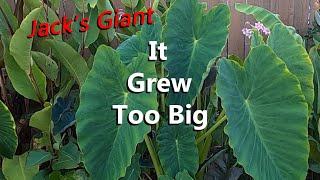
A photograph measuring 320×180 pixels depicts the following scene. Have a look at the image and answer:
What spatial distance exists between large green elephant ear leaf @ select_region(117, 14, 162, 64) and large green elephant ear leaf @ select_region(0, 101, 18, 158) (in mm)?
391

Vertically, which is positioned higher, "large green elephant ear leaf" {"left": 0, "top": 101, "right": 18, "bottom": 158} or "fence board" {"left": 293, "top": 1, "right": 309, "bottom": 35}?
"fence board" {"left": 293, "top": 1, "right": 309, "bottom": 35}

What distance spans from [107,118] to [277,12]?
1728 millimetres

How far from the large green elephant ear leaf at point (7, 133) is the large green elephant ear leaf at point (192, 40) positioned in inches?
19.1

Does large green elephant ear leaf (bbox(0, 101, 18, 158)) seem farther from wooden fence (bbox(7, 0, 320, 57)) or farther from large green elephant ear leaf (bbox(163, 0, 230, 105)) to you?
wooden fence (bbox(7, 0, 320, 57))

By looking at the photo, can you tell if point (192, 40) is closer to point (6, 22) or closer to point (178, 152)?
point (178, 152)

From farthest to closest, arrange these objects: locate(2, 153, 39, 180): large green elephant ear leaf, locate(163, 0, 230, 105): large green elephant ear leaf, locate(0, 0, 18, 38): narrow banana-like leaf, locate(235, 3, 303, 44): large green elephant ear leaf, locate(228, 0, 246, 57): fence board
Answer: locate(228, 0, 246, 57): fence board < locate(235, 3, 303, 44): large green elephant ear leaf < locate(0, 0, 18, 38): narrow banana-like leaf < locate(2, 153, 39, 180): large green elephant ear leaf < locate(163, 0, 230, 105): large green elephant ear leaf

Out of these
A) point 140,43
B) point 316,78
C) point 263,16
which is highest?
point 263,16

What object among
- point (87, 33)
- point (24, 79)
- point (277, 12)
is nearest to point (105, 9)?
point (87, 33)

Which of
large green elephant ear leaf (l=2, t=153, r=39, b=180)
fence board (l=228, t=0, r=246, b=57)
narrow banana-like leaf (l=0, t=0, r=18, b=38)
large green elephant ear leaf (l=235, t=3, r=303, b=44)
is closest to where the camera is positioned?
large green elephant ear leaf (l=2, t=153, r=39, b=180)

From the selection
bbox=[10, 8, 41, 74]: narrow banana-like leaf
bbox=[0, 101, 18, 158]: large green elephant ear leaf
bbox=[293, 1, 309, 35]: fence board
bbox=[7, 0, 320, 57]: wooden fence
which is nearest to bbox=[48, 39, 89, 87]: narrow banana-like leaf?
bbox=[10, 8, 41, 74]: narrow banana-like leaf

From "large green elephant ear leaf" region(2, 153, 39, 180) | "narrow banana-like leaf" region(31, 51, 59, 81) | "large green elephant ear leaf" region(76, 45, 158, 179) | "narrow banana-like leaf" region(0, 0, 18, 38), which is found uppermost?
"narrow banana-like leaf" region(0, 0, 18, 38)

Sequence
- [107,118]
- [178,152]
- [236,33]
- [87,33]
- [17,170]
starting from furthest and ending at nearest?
[236,33] → [87,33] → [17,170] → [178,152] → [107,118]

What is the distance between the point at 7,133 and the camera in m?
1.70

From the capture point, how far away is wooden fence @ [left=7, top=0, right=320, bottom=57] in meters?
2.87
